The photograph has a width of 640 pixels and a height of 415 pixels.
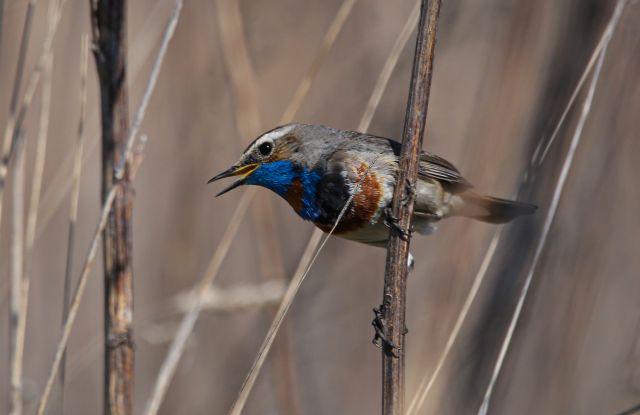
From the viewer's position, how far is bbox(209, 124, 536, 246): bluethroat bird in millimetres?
2711

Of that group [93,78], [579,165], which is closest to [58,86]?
[93,78]

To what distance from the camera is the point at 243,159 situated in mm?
2820

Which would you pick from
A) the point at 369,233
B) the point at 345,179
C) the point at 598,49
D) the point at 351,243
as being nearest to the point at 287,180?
the point at 345,179

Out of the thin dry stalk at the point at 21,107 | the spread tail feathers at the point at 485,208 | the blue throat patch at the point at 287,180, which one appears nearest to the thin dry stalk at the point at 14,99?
the thin dry stalk at the point at 21,107

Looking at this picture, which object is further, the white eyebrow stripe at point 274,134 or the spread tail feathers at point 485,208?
the white eyebrow stripe at point 274,134

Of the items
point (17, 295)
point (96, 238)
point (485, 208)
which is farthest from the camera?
point (485, 208)

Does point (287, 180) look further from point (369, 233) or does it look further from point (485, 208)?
point (485, 208)

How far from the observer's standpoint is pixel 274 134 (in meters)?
2.88

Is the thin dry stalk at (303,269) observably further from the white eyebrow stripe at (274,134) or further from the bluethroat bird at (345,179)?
the white eyebrow stripe at (274,134)

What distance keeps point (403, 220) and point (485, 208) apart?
0.97 m

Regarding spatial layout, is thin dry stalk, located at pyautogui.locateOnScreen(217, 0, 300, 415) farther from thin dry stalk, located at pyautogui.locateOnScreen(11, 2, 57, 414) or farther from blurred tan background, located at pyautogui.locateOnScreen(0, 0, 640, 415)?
thin dry stalk, located at pyautogui.locateOnScreen(11, 2, 57, 414)

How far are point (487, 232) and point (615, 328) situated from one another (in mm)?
681

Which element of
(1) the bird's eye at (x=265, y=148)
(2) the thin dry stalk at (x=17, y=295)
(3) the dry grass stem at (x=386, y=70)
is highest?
(3) the dry grass stem at (x=386, y=70)

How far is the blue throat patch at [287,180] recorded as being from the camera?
9.27 feet
